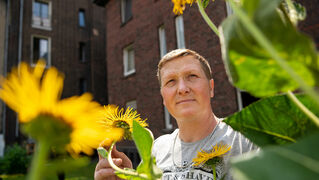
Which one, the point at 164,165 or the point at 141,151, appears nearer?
the point at 141,151

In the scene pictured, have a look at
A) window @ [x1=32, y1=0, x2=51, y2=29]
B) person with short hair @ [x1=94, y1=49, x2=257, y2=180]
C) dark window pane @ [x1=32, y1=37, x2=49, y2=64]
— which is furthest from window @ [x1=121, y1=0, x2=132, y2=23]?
person with short hair @ [x1=94, y1=49, x2=257, y2=180]

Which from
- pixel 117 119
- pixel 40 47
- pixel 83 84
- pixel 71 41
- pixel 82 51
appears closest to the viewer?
pixel 117 119

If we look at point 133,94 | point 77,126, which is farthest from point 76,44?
point 77,126

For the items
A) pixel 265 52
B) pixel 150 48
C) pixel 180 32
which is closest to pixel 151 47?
pixel 150 48

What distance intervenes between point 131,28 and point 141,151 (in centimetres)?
977

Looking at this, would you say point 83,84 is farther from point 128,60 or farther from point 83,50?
point 128,60

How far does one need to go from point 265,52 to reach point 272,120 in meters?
0.11

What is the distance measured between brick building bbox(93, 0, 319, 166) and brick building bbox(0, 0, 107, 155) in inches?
146

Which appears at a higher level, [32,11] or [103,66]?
[32,11]

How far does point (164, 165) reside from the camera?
48.0 inches

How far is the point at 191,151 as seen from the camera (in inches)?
47.7

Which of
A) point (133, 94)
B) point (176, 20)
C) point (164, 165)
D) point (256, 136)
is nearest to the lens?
point (256, 136)

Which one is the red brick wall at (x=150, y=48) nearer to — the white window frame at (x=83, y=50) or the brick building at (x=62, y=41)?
the brick building at (x=62, y=41)

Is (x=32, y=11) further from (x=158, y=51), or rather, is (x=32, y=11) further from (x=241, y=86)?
(x=241, y=86)
